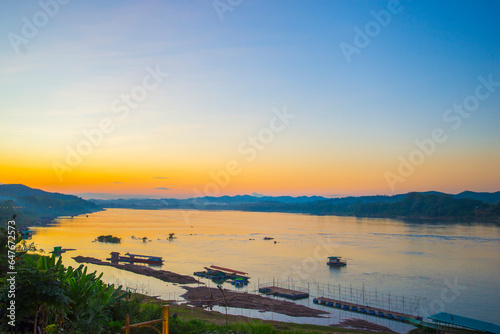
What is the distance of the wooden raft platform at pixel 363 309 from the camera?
15.4 m

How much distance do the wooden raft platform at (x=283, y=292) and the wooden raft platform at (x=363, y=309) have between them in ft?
3.44

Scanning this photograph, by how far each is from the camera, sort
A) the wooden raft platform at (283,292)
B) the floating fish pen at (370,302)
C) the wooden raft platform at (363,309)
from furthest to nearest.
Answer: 1. the wooden raft platform at (283,292)
2. the floating fish pen at (370,302)
3. the wooden raft platform at (363,309)

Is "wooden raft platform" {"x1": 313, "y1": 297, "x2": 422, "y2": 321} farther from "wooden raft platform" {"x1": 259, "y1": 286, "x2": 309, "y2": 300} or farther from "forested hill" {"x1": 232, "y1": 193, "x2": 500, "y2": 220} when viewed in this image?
"forested hill" {"x1": 232, "y1": 193, "x2": 500, "y2": 220}

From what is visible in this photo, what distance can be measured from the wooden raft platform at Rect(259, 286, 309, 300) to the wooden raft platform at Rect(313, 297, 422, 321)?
105 centimetres

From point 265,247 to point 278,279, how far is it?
1414cm

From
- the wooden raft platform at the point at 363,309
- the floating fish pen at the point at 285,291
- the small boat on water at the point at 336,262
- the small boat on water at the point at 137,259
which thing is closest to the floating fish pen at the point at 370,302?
the wooden raft platform at the point at 363,309

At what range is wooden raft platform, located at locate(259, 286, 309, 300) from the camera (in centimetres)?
1886

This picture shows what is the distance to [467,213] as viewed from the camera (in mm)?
71062

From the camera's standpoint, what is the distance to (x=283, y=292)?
19.2 meters

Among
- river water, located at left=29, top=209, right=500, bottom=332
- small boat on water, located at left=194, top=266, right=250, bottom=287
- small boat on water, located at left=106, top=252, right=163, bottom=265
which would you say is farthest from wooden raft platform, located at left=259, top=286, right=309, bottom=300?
small boat on water, located at left=106, top=252, right=163, bottom=265

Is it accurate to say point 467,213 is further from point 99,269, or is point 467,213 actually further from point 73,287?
point 73,287

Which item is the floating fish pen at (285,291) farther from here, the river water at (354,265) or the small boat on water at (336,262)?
the small boat on water at (336,262)

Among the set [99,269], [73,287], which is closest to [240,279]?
[99,269]

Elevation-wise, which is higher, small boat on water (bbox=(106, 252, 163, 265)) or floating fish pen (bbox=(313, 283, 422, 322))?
small boat on water (bbox=(106, 252, 163, 265))
